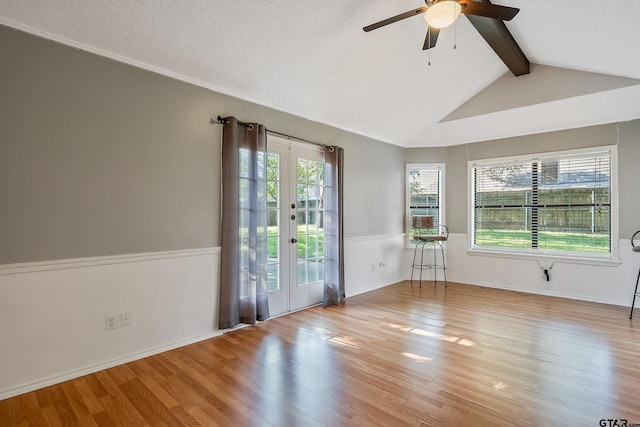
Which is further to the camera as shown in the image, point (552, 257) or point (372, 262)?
point (372, 262)

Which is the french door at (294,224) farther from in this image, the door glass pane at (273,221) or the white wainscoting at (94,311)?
the white wainscoting at (94,311)

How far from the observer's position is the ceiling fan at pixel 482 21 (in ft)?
7.09

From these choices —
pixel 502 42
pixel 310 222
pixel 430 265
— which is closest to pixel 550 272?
pixel 430 265

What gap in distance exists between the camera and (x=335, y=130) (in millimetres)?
4652

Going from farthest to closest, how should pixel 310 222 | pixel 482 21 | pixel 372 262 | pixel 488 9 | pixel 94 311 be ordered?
pixel 372 262 < pixel 310 222 < pixel 482 21 < pixel 94 311 < pixel 488 9

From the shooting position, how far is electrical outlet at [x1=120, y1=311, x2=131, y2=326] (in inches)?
106

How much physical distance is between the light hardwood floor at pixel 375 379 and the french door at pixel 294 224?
1.57 ft

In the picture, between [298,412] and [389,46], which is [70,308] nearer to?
[298,412]

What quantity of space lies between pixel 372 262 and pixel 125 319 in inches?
143

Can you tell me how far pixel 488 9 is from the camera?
88.5 inches

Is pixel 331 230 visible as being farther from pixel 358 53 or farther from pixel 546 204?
pixel 546 204

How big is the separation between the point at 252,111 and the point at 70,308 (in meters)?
2.51

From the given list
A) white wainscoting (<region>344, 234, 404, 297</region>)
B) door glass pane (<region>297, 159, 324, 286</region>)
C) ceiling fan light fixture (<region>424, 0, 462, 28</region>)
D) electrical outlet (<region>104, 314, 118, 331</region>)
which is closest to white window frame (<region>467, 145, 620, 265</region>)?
white wainscoting (<region>344, 234, 404, 297</region>)

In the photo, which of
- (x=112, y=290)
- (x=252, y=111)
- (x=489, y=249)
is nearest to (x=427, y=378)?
(x=112, y=290)
